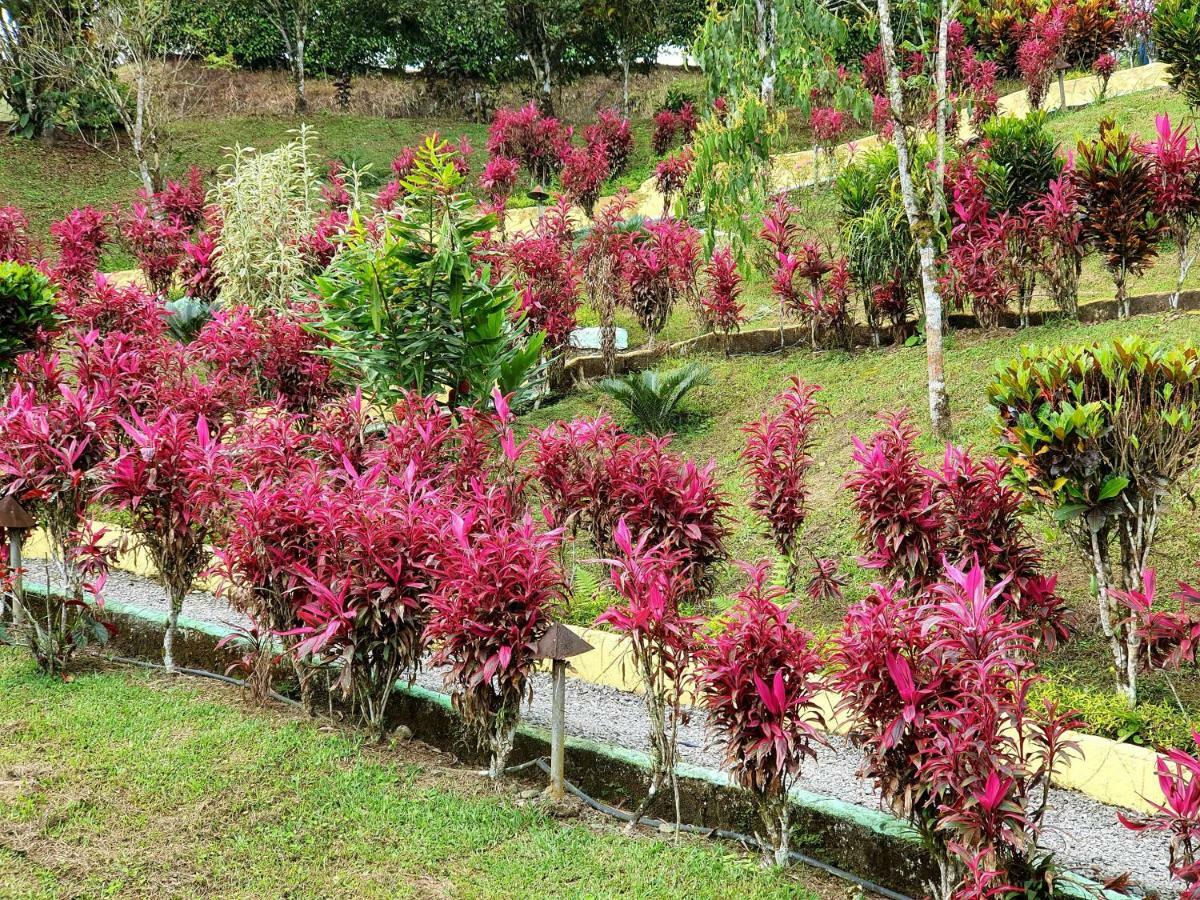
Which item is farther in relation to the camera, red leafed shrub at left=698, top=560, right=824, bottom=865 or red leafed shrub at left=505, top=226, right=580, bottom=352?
red leafed shrub at left=505, top=226, right=580, bottom=352

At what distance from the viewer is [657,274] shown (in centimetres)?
953

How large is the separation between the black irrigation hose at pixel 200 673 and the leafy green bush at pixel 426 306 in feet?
7.42

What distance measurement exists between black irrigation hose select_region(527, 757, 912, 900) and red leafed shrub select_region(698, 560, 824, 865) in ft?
0.40

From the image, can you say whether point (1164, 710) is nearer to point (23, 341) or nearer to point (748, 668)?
point (748, 668)

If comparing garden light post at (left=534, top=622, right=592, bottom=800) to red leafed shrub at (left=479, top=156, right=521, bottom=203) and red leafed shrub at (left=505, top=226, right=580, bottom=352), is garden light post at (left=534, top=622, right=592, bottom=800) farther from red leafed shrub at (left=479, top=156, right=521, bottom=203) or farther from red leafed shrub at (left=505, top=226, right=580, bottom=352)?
red leafed shrub at (left=479, top=156, right=521, bottom=203)

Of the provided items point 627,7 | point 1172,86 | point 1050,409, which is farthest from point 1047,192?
point 627,7

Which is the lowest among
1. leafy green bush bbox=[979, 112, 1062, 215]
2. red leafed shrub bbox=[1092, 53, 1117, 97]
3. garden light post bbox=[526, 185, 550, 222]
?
leafy green bush bbox=[979, 112, 1062, 215]

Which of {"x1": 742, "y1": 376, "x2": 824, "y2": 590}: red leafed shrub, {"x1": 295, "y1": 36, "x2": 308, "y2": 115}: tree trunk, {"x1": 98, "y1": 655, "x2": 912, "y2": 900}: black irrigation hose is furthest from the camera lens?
{"x1": 295, "y1": 36, "x2": 308, "y2": 115}: tree trunk

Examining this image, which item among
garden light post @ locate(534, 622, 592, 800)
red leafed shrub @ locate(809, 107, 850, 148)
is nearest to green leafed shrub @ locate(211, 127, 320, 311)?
garden light post @ locate(534, 622, 592, 800)

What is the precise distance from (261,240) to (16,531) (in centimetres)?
527

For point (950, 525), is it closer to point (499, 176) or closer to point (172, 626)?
point (172, 626)

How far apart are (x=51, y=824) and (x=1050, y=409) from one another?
4.00m

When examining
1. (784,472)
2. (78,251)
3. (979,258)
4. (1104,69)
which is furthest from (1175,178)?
(78,251)

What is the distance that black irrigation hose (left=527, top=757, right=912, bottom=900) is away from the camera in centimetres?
311
